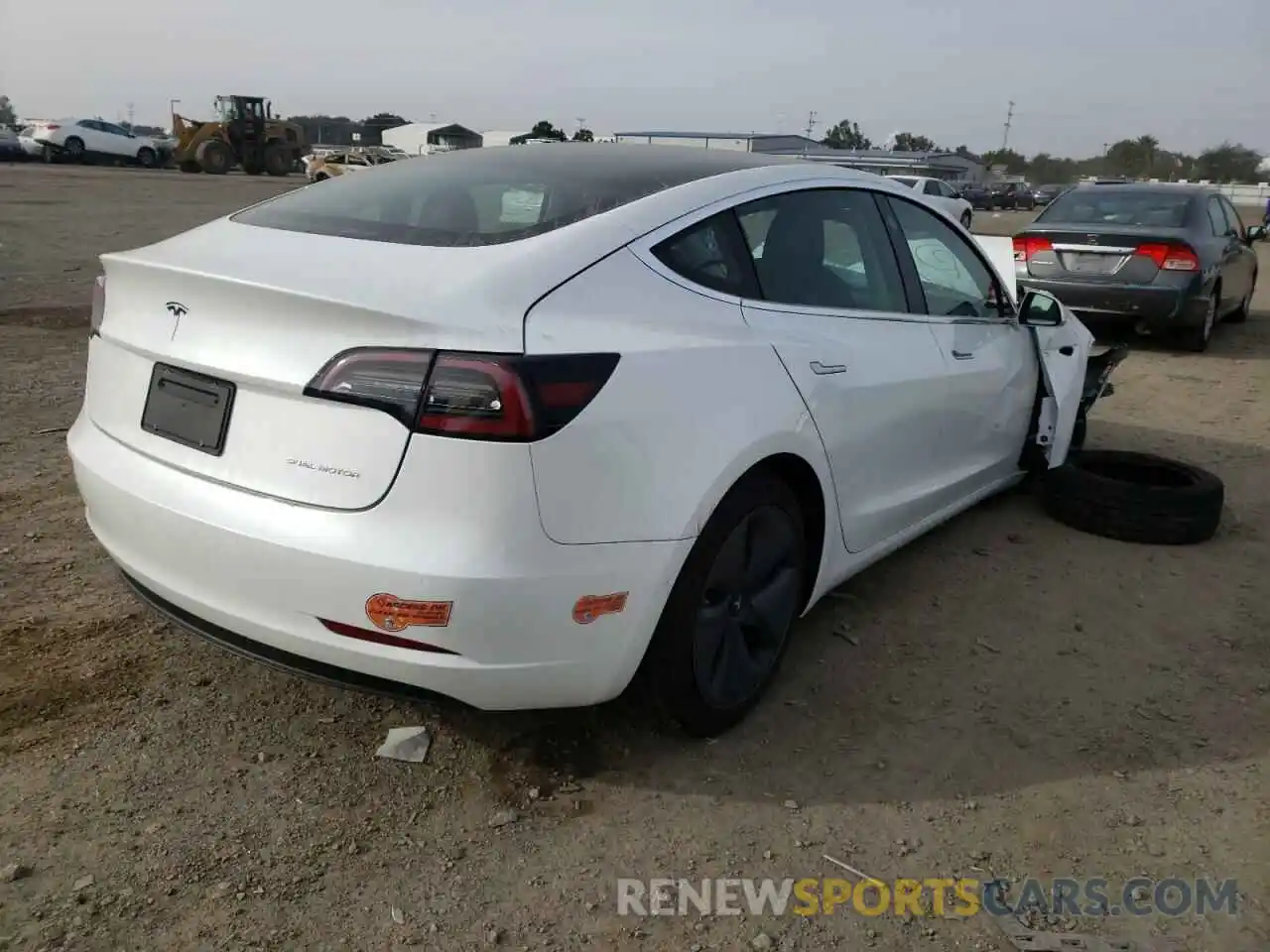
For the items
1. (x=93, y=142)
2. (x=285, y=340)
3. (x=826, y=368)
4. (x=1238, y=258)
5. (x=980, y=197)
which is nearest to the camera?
(x=285, y=340)

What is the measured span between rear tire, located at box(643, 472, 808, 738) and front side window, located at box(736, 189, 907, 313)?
25.2 inches

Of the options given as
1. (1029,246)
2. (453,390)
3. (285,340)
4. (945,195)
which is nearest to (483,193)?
(285,340)

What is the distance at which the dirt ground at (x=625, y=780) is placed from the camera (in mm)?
2287

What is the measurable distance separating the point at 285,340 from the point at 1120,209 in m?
9.59

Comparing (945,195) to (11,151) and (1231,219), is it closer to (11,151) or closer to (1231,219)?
(1231,219)

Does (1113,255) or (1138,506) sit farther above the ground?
(1113,255)

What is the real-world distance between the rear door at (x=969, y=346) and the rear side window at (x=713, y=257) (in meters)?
1.06

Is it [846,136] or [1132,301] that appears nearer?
[1132,301]

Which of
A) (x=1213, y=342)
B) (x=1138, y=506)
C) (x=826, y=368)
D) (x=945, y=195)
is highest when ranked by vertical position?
(x=945, y=195)

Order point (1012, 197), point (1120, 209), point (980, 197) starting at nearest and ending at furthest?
point (1120, 209) < point (980, 197) < point (1012, 197)

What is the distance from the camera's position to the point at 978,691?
3.33 meters

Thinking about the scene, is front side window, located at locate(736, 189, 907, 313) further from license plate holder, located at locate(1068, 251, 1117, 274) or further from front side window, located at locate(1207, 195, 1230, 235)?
front side window, located at locate(1207, 195, 1230, 235)

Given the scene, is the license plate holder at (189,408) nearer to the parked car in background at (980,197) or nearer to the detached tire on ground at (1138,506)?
the detached tire on ground at (1138,506)

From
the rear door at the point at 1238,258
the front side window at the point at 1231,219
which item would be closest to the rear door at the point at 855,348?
the rear door at the point at 1238,258
